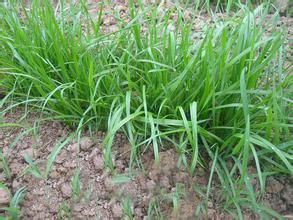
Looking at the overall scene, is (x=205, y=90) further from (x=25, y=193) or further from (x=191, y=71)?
(x=25, y=193)

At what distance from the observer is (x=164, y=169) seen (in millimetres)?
1747

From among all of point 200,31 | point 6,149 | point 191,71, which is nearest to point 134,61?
point 191,71

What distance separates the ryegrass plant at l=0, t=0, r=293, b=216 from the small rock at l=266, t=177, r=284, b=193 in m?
0.06

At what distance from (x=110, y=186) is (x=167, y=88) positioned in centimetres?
42

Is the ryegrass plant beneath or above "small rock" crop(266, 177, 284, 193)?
above

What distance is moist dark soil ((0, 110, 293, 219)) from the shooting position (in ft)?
5.52

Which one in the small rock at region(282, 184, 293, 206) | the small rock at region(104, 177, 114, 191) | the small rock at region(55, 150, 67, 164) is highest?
the small rock at region(55, 150, 67, 164)

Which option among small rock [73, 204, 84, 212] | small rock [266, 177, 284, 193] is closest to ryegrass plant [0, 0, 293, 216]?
small rock [266, 177, 284, 193]

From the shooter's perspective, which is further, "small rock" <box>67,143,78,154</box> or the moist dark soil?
"small rock" <box>67,143,78,154</box>

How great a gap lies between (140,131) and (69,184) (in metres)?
0.33

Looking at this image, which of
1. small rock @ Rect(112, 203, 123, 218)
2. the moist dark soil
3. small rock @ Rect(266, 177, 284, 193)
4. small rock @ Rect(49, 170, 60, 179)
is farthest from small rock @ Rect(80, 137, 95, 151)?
small rock @ Rect(266, 177, 284, 193)

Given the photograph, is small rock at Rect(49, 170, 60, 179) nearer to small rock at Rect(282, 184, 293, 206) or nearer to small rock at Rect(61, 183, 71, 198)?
small rock at Rect(61, 183, 71, 198)

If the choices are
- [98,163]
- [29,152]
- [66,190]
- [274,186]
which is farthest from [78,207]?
[274,186]

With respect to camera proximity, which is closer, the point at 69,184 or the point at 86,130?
the point at 69,184
